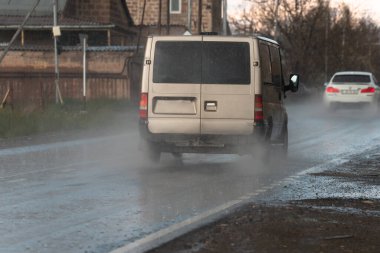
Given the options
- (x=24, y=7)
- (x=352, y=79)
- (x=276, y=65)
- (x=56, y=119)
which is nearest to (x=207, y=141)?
(x=276, y=65)

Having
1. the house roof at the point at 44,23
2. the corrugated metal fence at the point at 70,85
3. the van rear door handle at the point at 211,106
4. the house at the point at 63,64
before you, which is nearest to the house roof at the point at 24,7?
the house at the point at 63,64

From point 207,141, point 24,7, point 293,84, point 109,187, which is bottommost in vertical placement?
point 109,187

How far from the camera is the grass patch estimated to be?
2038 cm

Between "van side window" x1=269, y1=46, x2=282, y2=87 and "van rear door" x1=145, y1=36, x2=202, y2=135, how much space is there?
5.28 ft

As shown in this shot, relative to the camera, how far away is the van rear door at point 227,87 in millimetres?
11656

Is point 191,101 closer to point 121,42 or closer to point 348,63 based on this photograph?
point 121,42

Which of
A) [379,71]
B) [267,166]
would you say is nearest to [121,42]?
[267,166]

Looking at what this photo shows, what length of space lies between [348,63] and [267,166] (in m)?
52.5

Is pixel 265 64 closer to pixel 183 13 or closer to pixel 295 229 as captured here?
pixel 295 229

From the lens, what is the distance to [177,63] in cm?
1183

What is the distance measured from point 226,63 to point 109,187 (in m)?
2.91

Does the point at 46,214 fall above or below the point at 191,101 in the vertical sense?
below

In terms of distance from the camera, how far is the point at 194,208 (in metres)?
8.47

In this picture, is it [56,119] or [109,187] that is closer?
[109,187]
